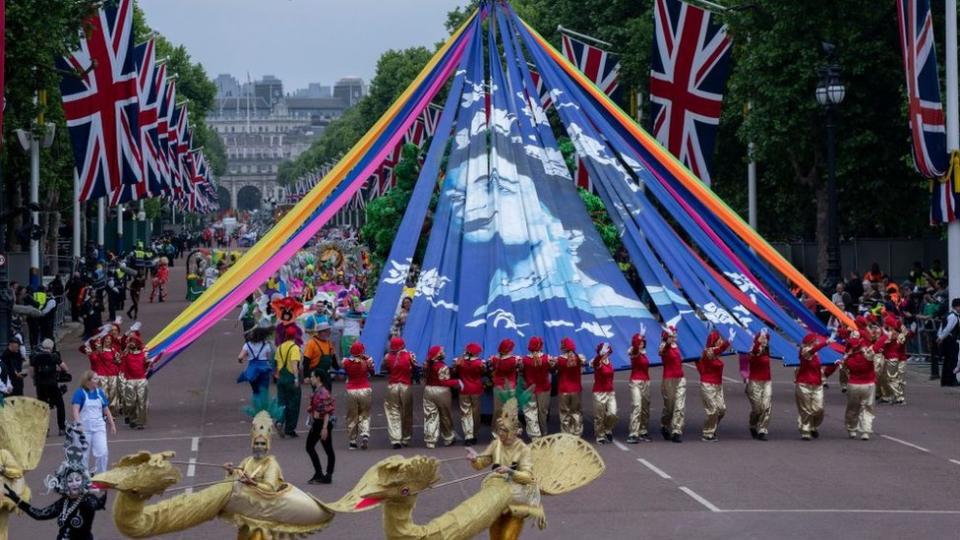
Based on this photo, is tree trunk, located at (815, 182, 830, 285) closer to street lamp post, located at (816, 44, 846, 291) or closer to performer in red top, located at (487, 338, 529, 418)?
street lamp post, located at (816, 44, 846, 291)

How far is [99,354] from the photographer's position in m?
25.1

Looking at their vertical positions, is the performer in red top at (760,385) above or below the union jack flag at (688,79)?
below

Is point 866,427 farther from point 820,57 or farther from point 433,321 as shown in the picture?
point 820,57

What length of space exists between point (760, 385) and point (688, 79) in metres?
14.6

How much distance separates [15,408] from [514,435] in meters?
4.16

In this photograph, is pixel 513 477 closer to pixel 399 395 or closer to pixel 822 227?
pixel 399 395

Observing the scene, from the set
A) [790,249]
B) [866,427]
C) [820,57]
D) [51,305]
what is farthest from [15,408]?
[790,249]

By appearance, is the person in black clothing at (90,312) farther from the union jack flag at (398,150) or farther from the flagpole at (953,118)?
the flagpole at (953,118)

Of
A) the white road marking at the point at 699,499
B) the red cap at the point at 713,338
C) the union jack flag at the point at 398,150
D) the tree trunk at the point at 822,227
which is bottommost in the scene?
the white road marking at the point at 699,499

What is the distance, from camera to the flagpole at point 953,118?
3136cm

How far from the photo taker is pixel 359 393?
73.9ft

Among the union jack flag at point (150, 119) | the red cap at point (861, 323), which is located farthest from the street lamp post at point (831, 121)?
the union jack flag at point (150, 119)

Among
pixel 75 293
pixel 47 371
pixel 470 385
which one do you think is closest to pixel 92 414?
pixel 47 371

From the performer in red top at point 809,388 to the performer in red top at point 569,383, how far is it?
9.79 feet
